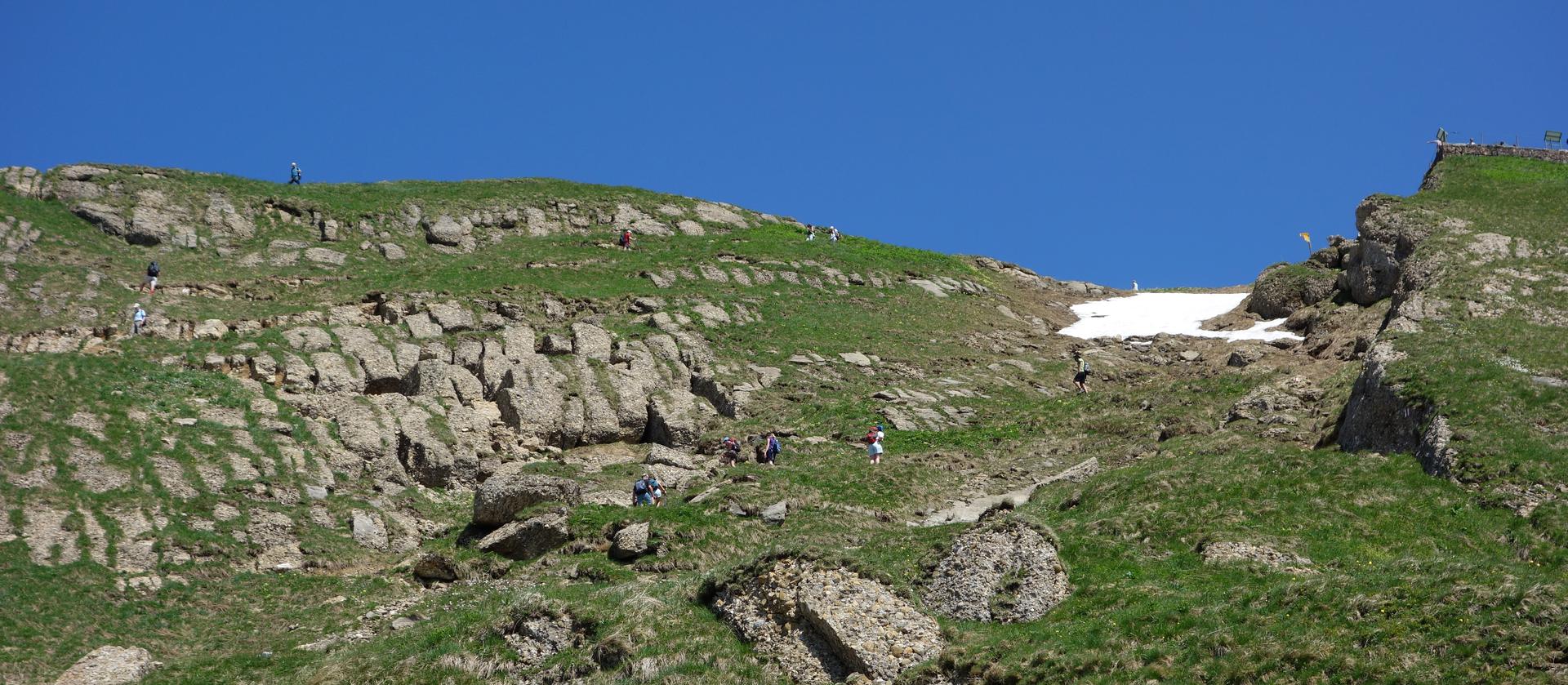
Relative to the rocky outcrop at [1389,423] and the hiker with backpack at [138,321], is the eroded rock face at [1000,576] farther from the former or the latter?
the hiker with backpack at [138,321]

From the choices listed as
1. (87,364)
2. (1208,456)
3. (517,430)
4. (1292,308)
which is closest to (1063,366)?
(1292,308)

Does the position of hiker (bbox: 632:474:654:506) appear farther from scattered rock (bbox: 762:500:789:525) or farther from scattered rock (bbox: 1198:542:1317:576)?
scattered rock (bbox: 1198:542:1317:576)

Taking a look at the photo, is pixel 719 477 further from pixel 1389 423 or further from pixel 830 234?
pixel 830 234

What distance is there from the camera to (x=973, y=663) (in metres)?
23.7

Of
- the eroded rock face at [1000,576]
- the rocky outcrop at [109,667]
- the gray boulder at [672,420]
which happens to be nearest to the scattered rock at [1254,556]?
the eroded rock face at [1000,576]

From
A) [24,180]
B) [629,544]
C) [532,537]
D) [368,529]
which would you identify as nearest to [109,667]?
[368,529]

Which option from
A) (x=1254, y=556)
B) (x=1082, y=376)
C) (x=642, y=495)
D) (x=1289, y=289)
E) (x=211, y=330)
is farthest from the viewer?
(x=1289, y=289)

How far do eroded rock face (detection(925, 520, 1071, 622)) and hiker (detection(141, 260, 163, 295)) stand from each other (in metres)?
45.6

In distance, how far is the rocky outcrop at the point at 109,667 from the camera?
28859 millimetres

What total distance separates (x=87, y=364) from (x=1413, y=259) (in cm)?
5731

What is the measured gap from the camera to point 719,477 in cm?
4353

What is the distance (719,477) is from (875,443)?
6686 millimetres

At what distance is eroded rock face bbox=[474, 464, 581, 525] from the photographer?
39094 millimetres

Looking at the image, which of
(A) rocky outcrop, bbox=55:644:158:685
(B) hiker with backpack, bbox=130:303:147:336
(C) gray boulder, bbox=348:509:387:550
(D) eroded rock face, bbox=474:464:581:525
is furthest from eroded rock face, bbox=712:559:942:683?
(B) hiker with backpack, bbox=130:303:147:336
